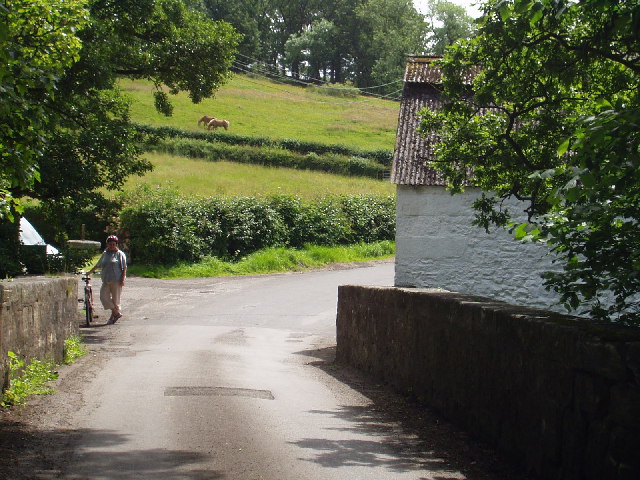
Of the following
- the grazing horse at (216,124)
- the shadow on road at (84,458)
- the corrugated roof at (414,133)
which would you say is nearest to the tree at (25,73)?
the shadow on road at (84,458)

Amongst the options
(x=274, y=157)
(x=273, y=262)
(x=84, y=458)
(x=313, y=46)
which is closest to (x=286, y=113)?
(x=274, y=157)

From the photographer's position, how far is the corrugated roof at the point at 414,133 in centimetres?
1769

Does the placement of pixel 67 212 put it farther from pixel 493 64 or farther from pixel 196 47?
pixel 493 64

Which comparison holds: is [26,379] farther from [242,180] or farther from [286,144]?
[286,144]

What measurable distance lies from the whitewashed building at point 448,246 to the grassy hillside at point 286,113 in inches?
1571

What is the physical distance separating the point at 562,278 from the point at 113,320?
12933 mm

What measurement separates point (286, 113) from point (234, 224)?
4705cm

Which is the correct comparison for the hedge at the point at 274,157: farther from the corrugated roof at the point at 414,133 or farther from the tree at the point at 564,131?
the tree at the point at 564,131

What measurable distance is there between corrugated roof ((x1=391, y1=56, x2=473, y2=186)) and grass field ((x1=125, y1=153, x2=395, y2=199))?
54.3ft

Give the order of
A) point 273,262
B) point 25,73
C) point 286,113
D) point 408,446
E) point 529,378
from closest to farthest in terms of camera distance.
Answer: point 529,378 → point 408,446 → point 25,73 → point 273,262 → point 286,113

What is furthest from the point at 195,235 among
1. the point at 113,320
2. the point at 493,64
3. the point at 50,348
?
the point at 493,64

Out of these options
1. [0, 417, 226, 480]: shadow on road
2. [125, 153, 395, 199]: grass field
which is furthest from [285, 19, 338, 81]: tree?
[0, 417, 226, 480]: shadow on road

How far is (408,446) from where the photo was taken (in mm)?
6836

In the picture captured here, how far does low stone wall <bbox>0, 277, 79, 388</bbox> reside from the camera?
25.9ft
